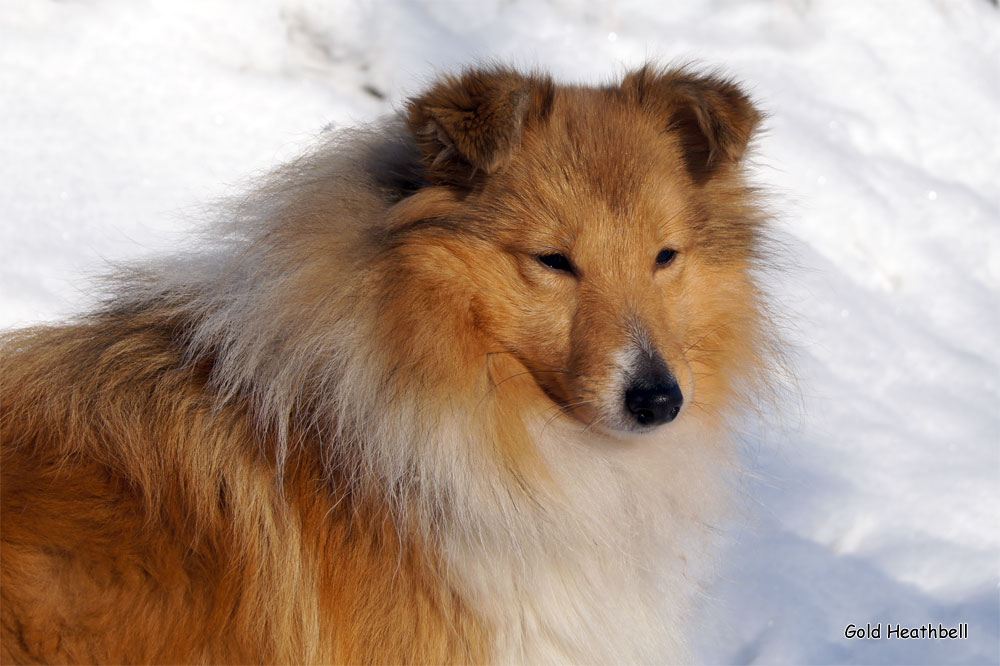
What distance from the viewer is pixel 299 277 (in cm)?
254

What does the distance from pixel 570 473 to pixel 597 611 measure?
1.22 ft

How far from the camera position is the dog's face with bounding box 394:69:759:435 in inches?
95.2

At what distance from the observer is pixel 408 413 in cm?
247

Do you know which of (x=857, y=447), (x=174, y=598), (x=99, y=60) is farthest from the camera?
(x=99, y=60)

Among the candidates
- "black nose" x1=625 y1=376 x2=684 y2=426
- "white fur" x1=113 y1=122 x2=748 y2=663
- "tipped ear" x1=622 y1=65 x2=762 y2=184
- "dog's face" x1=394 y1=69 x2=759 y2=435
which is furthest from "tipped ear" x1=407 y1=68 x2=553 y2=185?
"black nose" x1=625 y1=376 x2=684 y2=426

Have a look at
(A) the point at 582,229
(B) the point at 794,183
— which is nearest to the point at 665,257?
(A) the point at 582,229

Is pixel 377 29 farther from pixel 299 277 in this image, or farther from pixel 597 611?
pixel 597 611

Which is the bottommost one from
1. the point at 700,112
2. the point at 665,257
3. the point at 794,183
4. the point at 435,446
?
the point at 794,183

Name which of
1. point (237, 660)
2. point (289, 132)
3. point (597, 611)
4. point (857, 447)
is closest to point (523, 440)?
point (597, 611)

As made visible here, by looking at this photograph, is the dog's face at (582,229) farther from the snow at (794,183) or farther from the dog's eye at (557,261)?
the snow at (794,183)

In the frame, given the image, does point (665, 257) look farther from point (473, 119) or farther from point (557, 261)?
point (473, 119)

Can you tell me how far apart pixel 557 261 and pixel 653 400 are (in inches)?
16.8

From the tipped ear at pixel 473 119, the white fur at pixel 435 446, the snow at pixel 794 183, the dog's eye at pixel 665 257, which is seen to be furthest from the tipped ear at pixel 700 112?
the snow at pixel 794 183

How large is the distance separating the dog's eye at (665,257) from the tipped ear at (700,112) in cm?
26
